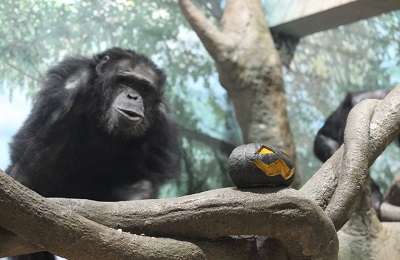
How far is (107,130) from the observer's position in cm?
422

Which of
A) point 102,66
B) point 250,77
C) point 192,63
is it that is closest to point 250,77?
point 250,77

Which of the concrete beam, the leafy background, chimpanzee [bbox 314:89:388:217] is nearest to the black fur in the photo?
the leafy background

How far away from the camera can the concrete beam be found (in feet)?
19.9

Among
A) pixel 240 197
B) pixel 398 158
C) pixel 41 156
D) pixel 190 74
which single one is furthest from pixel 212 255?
pixel 398 158

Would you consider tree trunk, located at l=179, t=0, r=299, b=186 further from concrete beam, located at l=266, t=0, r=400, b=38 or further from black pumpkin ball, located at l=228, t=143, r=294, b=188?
black pumpkin ball, located at l=228, t=143, r=294, b=188

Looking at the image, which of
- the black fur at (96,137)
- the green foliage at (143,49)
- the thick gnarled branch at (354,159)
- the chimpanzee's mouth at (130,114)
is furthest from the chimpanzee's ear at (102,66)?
the thick gnarled branch at (354,159)

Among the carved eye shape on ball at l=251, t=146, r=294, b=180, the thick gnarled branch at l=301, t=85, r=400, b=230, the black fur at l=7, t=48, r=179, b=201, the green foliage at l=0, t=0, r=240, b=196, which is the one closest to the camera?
the carved eye shape on ball at l=251, t=146, r=294, b=180

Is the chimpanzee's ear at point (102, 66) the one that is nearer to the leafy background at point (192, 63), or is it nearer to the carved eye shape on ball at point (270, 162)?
the leafy background at point (192, 63)

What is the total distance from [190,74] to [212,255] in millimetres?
4244

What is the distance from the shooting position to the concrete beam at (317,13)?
6074 millimetres

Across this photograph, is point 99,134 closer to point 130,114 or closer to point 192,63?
point 130,114

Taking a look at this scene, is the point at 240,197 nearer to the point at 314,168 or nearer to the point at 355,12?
the point at 355,12

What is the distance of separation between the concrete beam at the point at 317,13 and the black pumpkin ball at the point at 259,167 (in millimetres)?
4447

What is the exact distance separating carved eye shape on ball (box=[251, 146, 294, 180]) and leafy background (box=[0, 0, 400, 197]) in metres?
2.75
